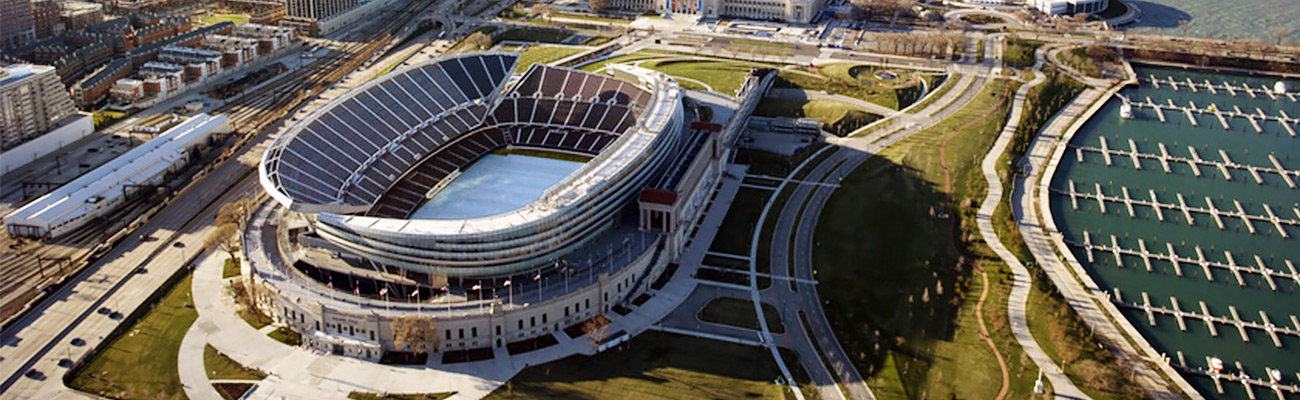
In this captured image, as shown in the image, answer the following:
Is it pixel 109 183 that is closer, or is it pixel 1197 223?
pixel 1197 223

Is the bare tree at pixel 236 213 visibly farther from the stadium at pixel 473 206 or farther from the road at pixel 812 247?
the road at pixel 812 247

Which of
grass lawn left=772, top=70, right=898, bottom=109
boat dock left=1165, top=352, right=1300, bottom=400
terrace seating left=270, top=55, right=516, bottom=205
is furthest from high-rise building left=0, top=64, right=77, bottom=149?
boat dock left=1165, top=352, right=1300, bottom=400

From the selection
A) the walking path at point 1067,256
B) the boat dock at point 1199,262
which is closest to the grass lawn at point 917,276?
the walking path at point 1067,256

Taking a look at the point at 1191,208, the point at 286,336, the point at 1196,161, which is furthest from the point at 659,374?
the point at 1196,161

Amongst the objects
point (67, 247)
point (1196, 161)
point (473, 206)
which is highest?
point (473, 206)

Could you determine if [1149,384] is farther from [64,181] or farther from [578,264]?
[64,181]

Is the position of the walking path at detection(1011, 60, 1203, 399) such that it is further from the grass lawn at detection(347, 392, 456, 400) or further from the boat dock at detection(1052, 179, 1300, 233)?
the grass lawn at detection(347, 392, 456, 400)

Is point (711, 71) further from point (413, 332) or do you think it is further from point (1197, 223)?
point (413, 332)
